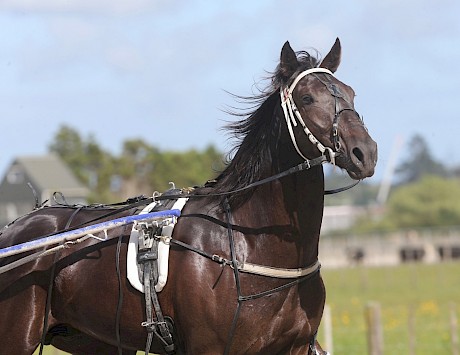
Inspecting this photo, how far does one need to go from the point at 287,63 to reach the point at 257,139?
530 mm

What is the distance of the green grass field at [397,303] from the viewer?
17170mm

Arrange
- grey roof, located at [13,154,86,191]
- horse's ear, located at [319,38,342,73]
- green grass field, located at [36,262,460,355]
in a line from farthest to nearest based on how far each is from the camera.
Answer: grey roof, located at [13,154,86,191]
green grass field, located at [36,262,460,355]
horse's ear, located at [319,38,342,73]

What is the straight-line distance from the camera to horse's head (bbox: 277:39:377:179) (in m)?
5.60

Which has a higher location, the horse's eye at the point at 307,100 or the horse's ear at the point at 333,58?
the horse's ear at the point at 333,58

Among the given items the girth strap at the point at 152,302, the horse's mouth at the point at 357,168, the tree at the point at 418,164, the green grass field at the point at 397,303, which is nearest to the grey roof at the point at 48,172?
the green grass field at the point at 397,303

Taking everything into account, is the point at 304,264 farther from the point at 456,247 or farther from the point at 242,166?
the point at 456,247

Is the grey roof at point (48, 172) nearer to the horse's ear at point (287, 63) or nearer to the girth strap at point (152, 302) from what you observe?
the girth strap at point (152, 302)

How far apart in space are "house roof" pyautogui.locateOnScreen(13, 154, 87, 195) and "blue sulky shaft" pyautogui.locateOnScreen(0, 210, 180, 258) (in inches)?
1303

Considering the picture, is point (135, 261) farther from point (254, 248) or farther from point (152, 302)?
point (254, 248)

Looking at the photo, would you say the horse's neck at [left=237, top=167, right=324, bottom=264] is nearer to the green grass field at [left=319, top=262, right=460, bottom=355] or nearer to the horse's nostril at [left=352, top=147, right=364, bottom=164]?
the horse's nostril at [left=352, top=147, right=364, bottom=164]

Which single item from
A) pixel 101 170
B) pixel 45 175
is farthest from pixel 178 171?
pixel 45 175

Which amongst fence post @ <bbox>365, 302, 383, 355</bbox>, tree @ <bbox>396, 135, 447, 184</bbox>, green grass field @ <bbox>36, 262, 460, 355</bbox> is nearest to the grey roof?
green grass field @ <bbox>36, 262, 460, 355</bbox>

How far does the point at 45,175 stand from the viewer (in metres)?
43.7

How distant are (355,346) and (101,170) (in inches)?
1301
